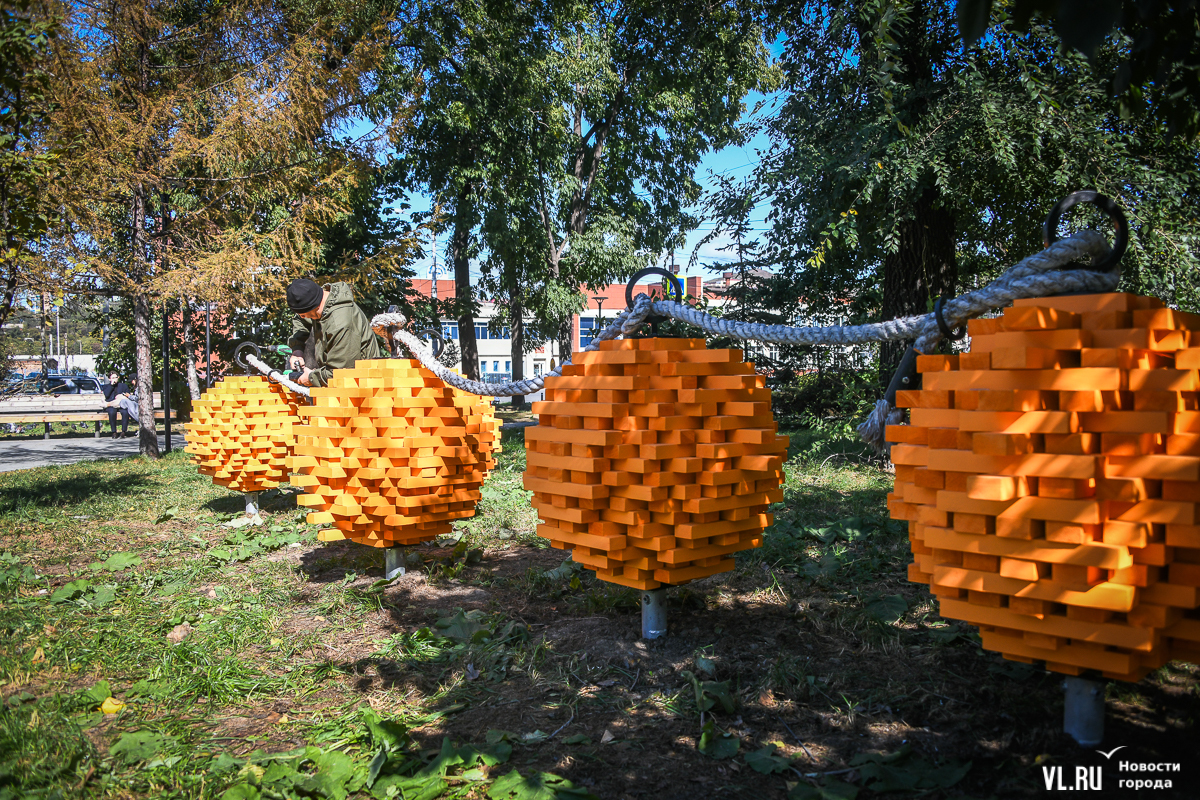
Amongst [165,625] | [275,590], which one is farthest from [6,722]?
[275,590]

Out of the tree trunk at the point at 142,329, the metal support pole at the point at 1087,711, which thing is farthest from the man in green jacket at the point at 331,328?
Answer: the tree trunk at the point at 142,329

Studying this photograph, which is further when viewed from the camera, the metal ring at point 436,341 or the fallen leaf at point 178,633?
the metal ring at point 436,341

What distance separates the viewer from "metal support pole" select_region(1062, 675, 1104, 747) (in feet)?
7.70

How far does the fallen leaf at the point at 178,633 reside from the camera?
3.88 metres

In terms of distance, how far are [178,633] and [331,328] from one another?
2366mm

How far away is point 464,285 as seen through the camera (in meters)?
20.6

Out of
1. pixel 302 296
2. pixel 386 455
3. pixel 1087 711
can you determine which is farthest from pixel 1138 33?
pixel 302 296

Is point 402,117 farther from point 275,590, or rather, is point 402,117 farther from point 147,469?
point 275,590

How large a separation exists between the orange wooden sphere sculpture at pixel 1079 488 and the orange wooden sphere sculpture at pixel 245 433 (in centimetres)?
609

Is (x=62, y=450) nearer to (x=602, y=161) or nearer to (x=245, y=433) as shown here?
(x=245, y=433)

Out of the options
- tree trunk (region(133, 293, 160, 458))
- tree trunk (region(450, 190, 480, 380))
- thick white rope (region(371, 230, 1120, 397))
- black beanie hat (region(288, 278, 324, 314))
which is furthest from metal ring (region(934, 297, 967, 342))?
tree trunk (region(450, 190, 480, 380))

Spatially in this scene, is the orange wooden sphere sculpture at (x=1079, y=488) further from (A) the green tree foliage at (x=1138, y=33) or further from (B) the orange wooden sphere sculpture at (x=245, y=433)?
(B) the orange wooden sphere sculpture at (x=245, y=433)

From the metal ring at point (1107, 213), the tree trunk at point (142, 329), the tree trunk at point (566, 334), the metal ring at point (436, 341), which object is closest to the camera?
the metal ring at point (1107, 213)

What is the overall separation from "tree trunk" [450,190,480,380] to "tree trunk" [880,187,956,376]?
514 inches
